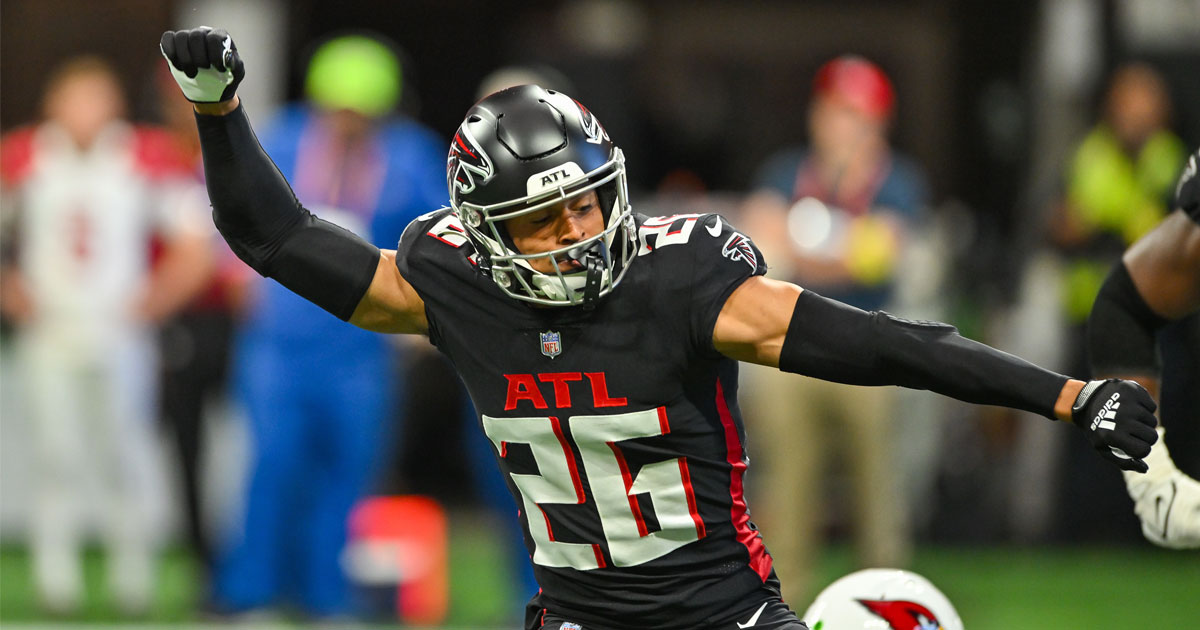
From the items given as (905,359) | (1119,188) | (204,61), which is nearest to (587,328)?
(905,359)

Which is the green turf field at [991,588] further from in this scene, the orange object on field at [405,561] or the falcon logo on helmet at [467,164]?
the falcon logo on helmet at [467,164]

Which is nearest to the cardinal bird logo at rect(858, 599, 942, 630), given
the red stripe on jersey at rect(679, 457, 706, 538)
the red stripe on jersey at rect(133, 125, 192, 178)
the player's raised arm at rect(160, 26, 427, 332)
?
the red stripe on jersey at rect(679, 457, 706, 538)

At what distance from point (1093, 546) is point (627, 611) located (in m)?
5.40

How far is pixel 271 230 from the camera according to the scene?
3188mm

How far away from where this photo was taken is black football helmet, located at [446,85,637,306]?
2951mm

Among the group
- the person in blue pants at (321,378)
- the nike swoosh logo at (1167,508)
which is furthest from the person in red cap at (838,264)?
the nike swoosh logo at (1167,508)

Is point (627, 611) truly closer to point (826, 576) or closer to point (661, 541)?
point (661, 541)

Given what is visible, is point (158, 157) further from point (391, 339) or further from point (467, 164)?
point (467, 164)

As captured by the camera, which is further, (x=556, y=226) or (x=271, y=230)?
(x=271, y=230)

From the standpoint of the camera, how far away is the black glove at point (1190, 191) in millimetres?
3441

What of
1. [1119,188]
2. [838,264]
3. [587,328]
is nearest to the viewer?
[587,328]

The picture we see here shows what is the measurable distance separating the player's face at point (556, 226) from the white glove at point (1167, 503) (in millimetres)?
1322

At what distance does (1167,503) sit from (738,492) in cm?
97

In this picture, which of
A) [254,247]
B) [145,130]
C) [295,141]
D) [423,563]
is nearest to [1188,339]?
[423,563]
